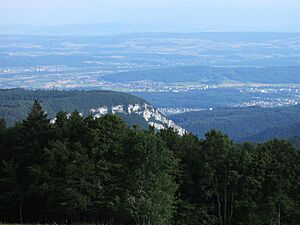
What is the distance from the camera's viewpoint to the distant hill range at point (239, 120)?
490 ft

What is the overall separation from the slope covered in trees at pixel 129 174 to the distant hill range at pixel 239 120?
337ft

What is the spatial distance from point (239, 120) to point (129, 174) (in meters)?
131

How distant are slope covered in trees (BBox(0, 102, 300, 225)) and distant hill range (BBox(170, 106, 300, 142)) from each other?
337ft

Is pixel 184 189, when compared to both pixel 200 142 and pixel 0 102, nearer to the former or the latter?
pixel 200 142

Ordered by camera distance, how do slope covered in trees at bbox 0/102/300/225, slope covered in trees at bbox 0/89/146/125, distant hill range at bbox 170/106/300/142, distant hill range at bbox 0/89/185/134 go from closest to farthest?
slope covered in trees at bbox 0/102/300/225 → slope covered in trees at bbox 0/89/146/125 → distant hill range at bbox 0/89/185/134 → distant hill range at bbox 170/106/300/142

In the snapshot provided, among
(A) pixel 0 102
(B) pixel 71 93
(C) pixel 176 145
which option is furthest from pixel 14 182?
(B) pixel 71 93

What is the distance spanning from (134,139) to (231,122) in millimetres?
127971

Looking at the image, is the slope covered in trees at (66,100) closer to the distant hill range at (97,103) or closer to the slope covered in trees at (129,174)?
the distant hill range at (97,103)

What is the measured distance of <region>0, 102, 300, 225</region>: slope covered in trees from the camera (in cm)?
3184

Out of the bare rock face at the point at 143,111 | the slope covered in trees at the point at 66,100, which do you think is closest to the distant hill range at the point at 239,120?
the bare rock face at the point at 143,111

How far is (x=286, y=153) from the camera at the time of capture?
38219mm

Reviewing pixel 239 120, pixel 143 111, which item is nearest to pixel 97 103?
pixel 143 111

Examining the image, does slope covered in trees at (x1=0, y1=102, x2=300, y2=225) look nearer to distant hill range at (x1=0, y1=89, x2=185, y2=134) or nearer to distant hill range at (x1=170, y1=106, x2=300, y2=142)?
distant hill range at (x1=0, y1=89, x2=185, y2=134)

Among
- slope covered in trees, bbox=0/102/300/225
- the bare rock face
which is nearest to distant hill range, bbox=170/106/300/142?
the bare rock face
